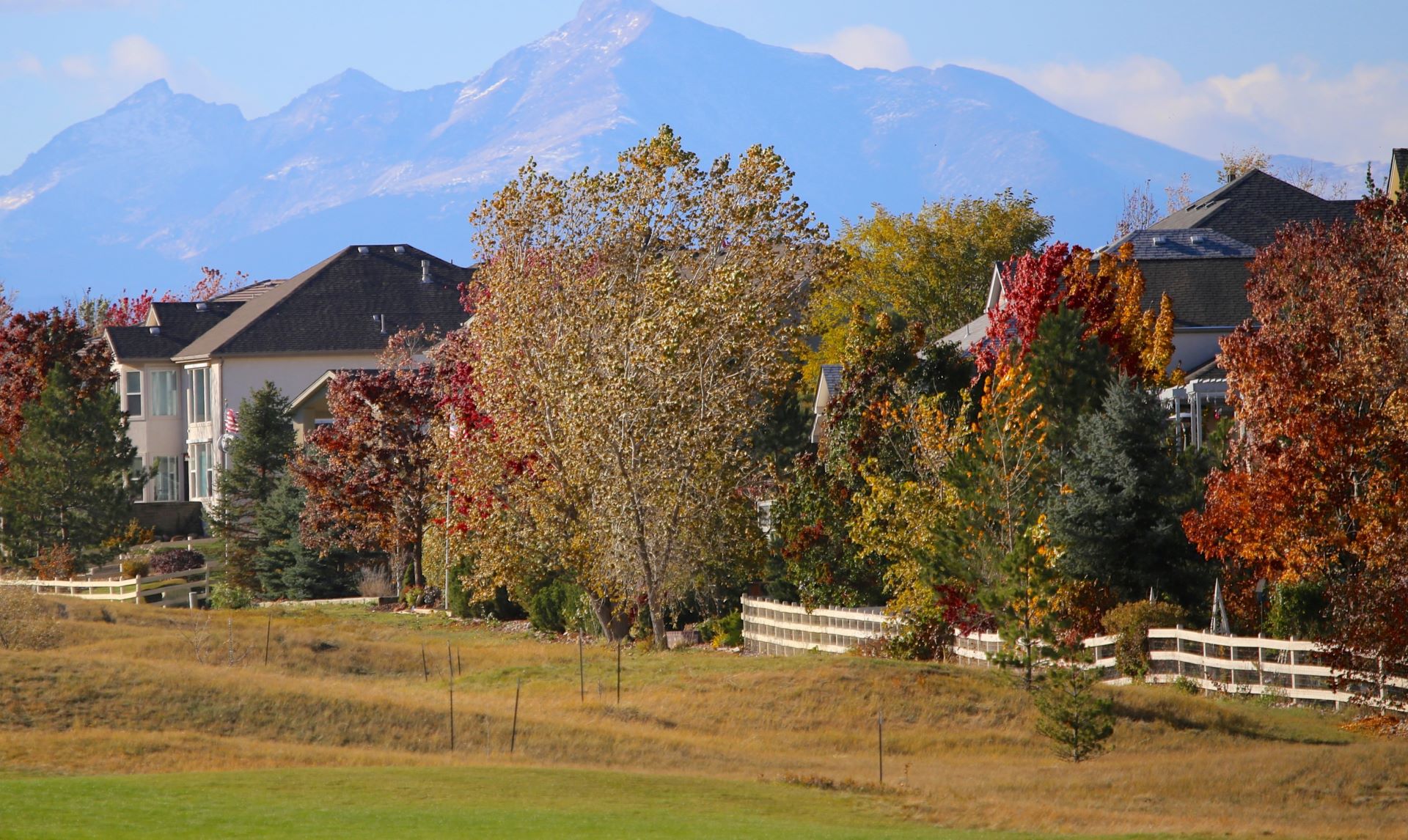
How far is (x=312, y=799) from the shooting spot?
60.7ft

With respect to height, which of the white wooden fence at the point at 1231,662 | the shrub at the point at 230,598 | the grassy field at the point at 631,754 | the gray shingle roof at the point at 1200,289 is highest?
the gray shingle roof at the point at 1200,289

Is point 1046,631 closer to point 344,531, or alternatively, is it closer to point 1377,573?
point 1377,573

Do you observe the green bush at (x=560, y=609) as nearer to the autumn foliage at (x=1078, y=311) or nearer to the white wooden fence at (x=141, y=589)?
the white wooden fence at (x=141, y=589)

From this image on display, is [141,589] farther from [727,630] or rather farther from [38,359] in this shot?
[38,359]

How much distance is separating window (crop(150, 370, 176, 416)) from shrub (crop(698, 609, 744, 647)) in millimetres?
38673

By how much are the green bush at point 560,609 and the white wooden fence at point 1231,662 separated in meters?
8.32

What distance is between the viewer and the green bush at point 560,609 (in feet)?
126

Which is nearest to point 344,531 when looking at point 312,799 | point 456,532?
point 456,532

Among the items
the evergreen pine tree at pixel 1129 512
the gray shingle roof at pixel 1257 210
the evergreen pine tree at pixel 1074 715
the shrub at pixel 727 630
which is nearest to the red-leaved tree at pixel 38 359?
the shrub at pixel 727 630

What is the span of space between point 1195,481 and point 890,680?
22.1 feet

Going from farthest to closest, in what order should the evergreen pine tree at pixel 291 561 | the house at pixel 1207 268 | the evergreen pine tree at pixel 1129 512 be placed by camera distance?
1. the evergreen pine tree at pixel 291 561
2. the house at pixel 1207 268
3. the evergreen pine tree at pixel 1129 512

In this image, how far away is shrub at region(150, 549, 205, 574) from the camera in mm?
50938

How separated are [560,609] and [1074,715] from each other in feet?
62.0

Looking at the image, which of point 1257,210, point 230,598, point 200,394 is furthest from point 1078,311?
point 200,394
